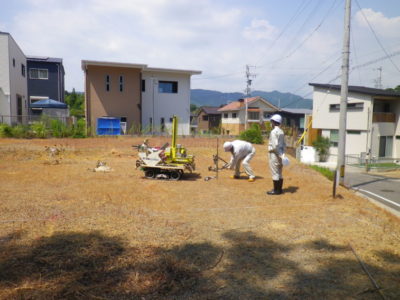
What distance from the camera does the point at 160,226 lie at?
479cm

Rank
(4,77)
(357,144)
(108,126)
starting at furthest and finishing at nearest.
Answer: (357,144)
(108,126)
(4,77)

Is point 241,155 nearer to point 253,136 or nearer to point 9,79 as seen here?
point 253,136

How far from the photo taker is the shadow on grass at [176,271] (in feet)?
9.81

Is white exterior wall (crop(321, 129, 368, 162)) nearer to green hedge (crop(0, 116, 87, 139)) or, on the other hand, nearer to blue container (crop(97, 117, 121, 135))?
blue container (crop(97, 117, 121, 135))

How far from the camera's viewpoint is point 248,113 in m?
42.2

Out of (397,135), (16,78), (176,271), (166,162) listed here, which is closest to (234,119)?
(397,135)

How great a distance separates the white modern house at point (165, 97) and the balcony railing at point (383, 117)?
534 inches

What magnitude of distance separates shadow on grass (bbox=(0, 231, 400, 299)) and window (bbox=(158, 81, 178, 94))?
22723 mm

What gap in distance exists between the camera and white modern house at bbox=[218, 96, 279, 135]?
41.9 meters

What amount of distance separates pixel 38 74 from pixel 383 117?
32.6 metres

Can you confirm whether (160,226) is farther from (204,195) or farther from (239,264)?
(204,195)

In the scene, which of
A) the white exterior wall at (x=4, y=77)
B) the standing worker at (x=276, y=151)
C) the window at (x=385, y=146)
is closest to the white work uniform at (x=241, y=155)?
the standing worker at (x=276, y=151)

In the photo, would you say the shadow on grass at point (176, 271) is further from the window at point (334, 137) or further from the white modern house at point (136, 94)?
the window at point (334, 137)

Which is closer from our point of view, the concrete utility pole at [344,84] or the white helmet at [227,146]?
the white helmet at [227,146]
